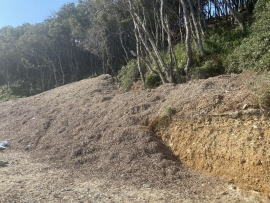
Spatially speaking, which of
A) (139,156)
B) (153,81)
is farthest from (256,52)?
(139,156)

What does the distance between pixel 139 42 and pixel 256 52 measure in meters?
5.63

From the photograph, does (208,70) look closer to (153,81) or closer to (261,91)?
(153,81)

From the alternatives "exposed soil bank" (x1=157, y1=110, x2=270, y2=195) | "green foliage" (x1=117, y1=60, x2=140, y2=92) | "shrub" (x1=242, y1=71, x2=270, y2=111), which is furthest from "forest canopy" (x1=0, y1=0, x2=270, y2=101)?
"exposed soil bank" (x1=157, y1=110, x2=270, y2=195)

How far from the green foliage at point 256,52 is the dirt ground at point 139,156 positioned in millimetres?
1034

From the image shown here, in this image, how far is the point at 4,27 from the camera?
1190 inches

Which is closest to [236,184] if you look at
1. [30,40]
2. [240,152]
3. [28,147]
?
[240,152]

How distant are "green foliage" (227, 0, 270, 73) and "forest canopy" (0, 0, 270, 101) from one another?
0.09 ft

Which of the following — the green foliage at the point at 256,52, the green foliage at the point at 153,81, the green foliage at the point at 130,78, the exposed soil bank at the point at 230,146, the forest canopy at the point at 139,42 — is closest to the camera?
the exposed soil bank at the point at 230,146

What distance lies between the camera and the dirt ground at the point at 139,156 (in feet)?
16.1

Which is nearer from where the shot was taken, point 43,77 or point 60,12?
point 60,12

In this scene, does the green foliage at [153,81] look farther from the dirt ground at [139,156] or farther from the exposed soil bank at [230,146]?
the exposed soil bank at [230,146]

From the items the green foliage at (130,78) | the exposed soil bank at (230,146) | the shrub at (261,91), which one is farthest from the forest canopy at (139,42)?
the exposed soil bank at (230,146)

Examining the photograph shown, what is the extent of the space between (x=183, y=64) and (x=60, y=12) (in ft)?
63.4

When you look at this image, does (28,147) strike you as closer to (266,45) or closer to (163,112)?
(163,112)
